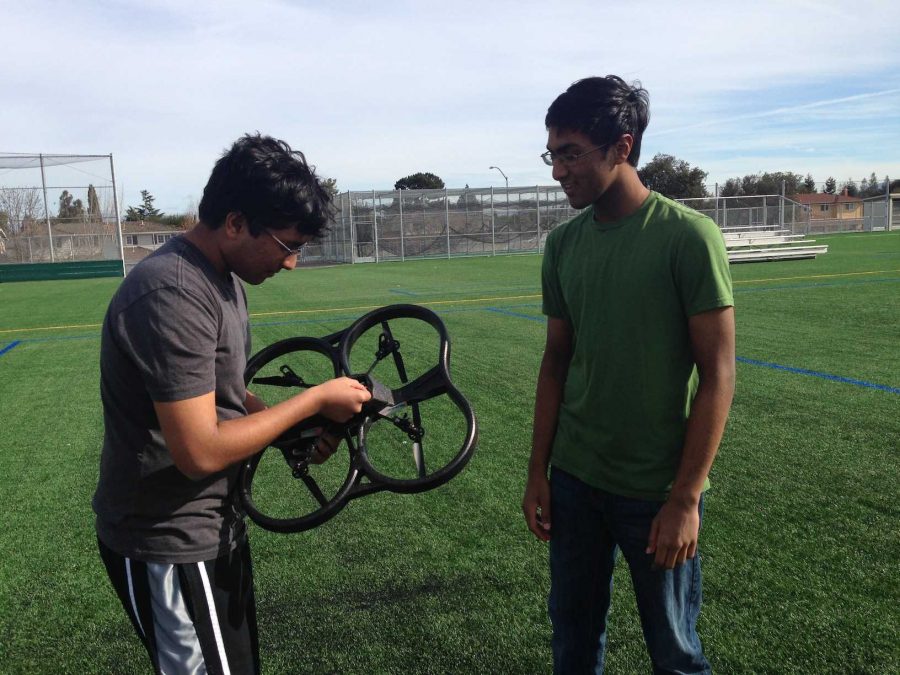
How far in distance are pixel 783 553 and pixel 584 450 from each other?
1927 mm

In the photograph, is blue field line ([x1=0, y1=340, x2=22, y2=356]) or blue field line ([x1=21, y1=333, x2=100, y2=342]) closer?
blue field line ([x1=0, y1=340, x2=22, y2=356])

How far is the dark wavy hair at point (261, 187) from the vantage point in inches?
70.9

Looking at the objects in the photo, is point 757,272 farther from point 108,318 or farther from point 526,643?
point 108,318

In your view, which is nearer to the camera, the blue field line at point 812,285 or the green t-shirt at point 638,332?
the green t-shirt at point 638,332

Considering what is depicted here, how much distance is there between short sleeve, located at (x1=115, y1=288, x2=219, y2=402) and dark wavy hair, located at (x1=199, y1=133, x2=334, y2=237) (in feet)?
0.85

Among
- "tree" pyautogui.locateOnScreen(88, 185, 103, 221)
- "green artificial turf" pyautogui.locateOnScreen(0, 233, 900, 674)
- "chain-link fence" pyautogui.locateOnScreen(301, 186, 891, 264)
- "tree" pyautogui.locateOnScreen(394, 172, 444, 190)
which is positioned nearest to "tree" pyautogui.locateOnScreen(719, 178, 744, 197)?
"tree" pyautogui.locateOnScreen(394, 172, 444, 190)

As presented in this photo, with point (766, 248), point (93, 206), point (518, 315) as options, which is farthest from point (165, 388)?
point (93, 206)

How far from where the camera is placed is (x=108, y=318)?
1730 millimetres

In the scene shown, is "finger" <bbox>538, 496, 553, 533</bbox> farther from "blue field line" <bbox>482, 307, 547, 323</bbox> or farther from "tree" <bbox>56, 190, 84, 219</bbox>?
"tree" <bbox>56, 190, 84, 219</bbox>

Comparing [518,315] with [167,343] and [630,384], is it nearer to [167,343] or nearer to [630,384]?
[630,384]

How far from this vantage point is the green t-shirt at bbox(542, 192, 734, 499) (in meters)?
1.99

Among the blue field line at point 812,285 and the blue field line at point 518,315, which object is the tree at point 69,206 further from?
the blue field line at point 812,285

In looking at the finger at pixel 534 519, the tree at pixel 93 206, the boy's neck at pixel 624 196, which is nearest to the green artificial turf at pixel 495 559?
the finger at pixel 534 519

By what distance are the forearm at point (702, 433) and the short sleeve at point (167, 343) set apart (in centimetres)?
120
